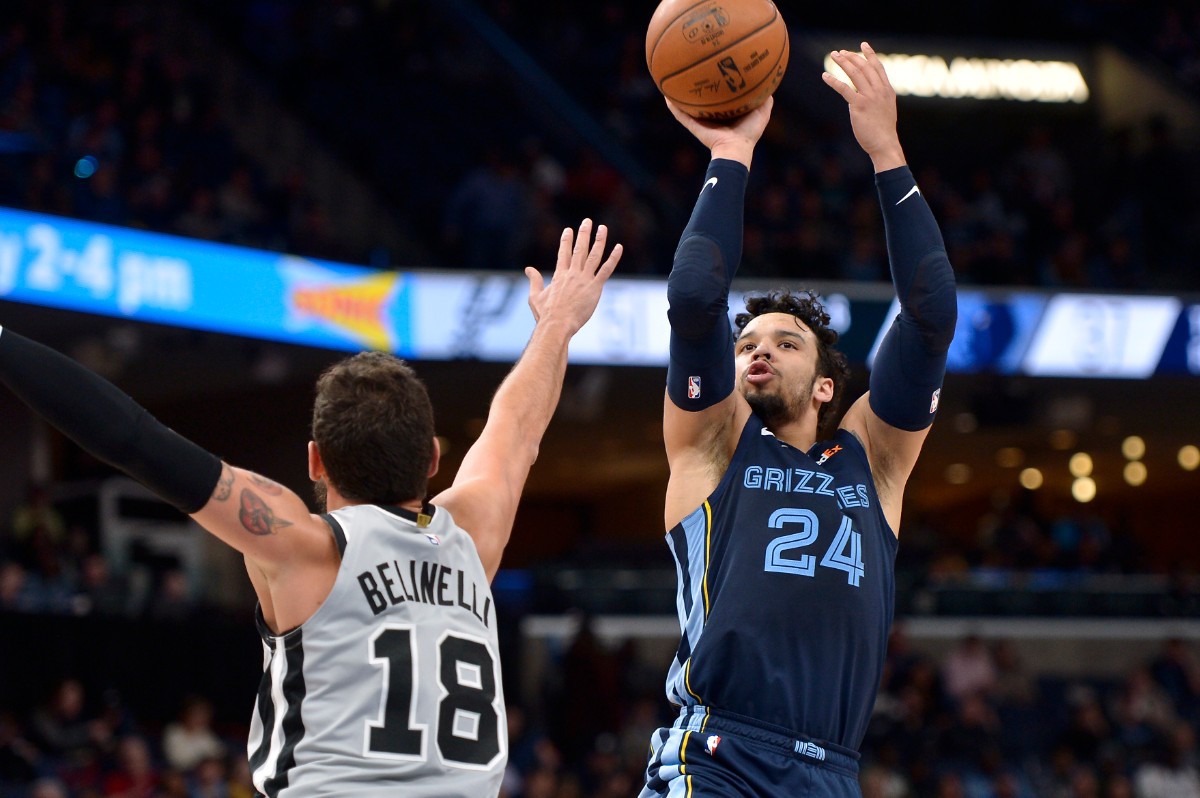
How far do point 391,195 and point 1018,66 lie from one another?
12475 mm

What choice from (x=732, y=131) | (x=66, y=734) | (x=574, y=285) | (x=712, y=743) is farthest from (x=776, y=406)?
(x=66, y=734)

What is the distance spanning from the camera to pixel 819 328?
5059mm

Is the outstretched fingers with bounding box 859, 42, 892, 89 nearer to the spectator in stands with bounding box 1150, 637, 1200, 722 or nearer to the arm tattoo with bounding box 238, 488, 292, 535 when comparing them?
the arm tattoo with bounding box 238, 488, 292, 535

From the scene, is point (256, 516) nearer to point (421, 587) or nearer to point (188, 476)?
point (188, 476)

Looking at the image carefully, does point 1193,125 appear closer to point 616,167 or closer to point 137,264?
point 616,167

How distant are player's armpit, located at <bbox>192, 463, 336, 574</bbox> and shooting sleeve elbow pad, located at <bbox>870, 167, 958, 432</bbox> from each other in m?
2.13

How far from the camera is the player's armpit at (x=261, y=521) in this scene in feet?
10.3

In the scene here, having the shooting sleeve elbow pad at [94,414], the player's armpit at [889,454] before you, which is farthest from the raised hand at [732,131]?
the shooting sleeve elbow pad at [94,414]

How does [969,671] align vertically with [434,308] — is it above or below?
below

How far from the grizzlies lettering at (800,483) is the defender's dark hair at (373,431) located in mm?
1404

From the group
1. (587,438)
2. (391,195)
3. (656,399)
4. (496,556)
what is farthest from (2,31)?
(496,556)

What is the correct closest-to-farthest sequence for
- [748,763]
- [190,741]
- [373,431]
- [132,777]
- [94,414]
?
[94,414]
[373,431]
[748,763]
[132,777]
[190,741]

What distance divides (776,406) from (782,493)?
0.33 m

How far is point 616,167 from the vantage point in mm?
20359
